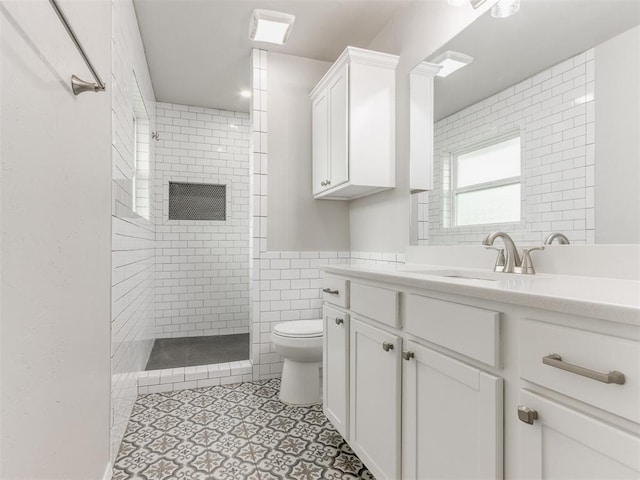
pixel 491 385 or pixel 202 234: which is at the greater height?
pixel 202 234

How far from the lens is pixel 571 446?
683 millimetres

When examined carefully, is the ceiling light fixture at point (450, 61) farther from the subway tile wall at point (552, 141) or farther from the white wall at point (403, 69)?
the subway tile wall at point (552, 141)

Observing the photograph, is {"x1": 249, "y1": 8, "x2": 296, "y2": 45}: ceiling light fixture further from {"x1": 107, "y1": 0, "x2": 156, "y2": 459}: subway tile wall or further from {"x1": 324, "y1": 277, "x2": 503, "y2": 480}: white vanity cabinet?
{"x1": 324, "y1": 277, "x2": 503, "y2": 480}: white vanity cabinet

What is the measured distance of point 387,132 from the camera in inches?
93.3

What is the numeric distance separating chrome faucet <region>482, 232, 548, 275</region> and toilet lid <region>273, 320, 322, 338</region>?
1.20 m

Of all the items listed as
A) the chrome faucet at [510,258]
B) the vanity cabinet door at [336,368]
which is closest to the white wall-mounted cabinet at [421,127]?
the chrome faucet at [510,258]

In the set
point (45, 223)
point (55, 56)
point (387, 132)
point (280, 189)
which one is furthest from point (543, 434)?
point (280, 189)

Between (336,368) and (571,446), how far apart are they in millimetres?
1160

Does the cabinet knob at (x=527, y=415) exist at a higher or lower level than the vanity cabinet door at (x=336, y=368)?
higher

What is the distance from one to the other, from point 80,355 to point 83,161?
0.62m

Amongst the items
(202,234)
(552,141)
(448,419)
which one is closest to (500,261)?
(552,141)

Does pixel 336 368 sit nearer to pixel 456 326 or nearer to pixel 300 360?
pixel 300 360

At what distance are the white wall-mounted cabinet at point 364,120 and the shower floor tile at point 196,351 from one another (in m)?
1.86

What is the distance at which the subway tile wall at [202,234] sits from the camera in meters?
3.93
